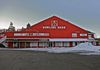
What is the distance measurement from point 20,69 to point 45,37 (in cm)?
5789

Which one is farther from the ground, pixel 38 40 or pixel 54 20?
pixel 54 20

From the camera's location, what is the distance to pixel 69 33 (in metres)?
70.4

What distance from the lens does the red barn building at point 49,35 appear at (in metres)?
68.3

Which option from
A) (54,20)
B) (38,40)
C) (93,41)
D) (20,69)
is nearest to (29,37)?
(38,40)

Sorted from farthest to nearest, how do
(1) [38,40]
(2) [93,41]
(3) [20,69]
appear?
(2) [93,41]
(1) [38,40]
(3) [20,69]

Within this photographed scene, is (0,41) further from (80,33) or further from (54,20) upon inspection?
(80,33)

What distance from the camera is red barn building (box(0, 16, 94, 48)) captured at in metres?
68.3

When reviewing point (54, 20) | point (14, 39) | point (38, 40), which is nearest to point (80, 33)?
point (54, 20)

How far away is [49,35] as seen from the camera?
229ft

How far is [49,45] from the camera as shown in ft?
226

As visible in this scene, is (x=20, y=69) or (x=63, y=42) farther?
(x=63, y=42)

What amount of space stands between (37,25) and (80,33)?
14.1m

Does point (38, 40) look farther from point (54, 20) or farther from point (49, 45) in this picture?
point (54, 20)

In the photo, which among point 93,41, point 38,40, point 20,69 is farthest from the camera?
point 93,41
